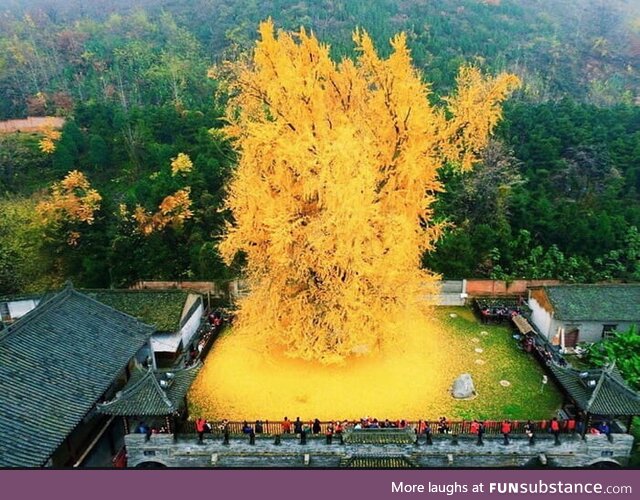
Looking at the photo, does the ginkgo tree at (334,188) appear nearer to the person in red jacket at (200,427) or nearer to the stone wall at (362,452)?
the stone wall at (362,452)

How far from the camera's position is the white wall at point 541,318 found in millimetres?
18984

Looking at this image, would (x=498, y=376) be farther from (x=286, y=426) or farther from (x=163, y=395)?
(x=163, y=395)

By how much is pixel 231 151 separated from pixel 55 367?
19.7m

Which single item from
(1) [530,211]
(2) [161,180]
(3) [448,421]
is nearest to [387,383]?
(3) [448,421]

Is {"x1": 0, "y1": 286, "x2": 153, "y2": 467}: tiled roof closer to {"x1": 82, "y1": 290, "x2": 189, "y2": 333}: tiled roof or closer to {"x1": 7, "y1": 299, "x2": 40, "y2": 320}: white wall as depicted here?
{"x1": 82, "y1": 290, "x2": 189, "y2": 333}: tiled roof

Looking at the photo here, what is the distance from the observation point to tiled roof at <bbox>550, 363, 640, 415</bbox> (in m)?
12.8

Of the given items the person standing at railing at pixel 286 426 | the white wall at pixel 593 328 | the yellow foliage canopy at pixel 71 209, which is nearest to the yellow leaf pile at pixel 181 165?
the yellow foliage canopy at pixel 71 209

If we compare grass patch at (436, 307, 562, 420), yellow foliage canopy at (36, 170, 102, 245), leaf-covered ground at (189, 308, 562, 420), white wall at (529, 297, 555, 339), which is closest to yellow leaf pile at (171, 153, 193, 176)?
yellow foliage canopy at (36, 170, 102, 245)

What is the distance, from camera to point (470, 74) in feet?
58.9

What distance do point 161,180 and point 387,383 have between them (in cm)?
1684

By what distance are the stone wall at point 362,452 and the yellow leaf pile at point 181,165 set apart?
17.6m

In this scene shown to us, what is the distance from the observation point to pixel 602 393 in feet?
43.1

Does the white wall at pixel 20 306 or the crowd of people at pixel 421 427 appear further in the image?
the white wall at pixel 20 306

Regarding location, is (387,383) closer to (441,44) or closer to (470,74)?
(470,74)
